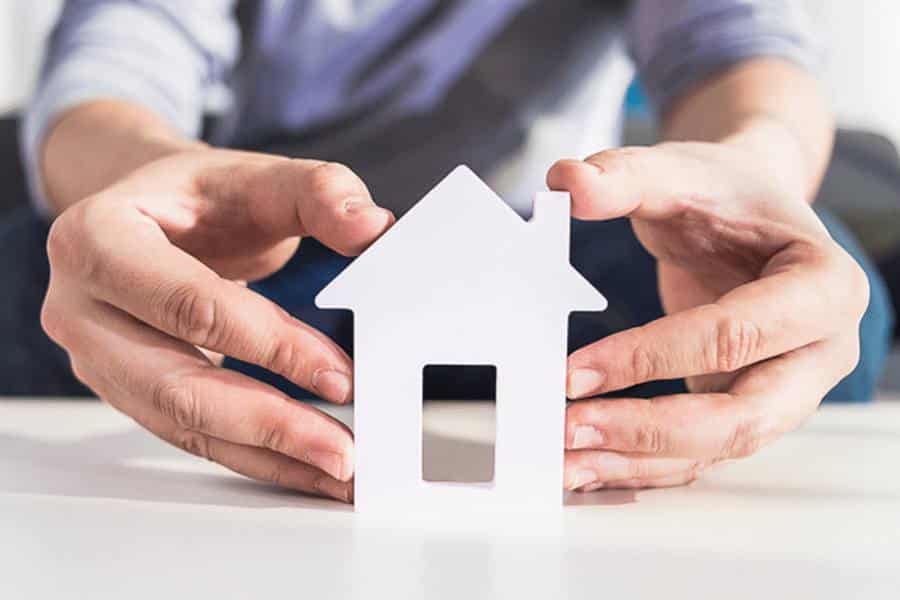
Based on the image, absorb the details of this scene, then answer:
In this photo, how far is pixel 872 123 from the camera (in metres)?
2.31

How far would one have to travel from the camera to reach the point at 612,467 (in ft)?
2.02

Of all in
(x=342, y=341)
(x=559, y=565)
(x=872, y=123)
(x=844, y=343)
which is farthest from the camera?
(x=872, y=123)

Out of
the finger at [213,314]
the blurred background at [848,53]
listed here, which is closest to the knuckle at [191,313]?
the finger at [213,314]

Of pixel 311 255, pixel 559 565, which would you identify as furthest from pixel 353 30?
pixel 559 565

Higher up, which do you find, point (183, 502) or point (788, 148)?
point (788, 148)

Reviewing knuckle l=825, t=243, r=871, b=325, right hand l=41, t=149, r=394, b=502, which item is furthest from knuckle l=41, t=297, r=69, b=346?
knuckle l=825, t=243, r=871, b=325

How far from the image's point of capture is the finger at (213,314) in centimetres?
57

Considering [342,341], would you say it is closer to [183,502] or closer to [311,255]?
[311,255]

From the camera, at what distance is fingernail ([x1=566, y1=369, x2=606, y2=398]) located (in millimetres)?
562

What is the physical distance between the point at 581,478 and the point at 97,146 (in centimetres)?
61

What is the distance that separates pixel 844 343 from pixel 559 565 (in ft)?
0.84

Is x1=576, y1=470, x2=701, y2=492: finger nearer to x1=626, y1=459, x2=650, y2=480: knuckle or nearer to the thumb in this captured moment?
x1=626, y1=459, x2=650, y2=480: knuckle

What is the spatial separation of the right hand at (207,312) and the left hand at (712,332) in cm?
14

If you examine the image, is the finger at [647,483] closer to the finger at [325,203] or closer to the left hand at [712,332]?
the left hand at [712,332]
